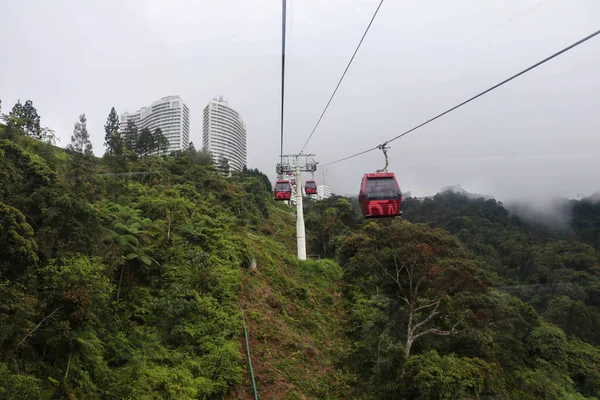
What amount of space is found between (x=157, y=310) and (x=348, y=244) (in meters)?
11.9

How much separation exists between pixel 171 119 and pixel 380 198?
72.4 m

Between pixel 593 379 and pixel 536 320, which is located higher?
pixel 536 320

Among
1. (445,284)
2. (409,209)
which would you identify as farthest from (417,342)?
(409,209)

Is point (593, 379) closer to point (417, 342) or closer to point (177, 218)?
point (417, 342)

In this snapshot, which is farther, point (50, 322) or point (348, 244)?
point (348, 244)

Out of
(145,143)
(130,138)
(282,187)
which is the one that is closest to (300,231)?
(282,187)

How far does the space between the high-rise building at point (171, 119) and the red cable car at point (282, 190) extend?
182ft

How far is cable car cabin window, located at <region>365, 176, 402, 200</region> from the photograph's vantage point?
928 centimetres

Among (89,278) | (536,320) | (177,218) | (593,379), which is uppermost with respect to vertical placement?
(177,218)

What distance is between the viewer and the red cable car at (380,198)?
30.3 ft

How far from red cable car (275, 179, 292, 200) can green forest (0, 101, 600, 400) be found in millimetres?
2906

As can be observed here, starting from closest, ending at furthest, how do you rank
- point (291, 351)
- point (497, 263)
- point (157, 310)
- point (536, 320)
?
point (157, 310) → point (291, 351) → point (536, 320) → point (497, 263)

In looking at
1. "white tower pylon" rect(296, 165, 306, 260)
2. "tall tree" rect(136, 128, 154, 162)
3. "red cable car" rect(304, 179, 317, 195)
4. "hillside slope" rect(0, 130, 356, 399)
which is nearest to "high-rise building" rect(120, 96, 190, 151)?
"tall tree" rect(136, 128, 154, 162)

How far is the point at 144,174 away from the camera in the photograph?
21672 mm
